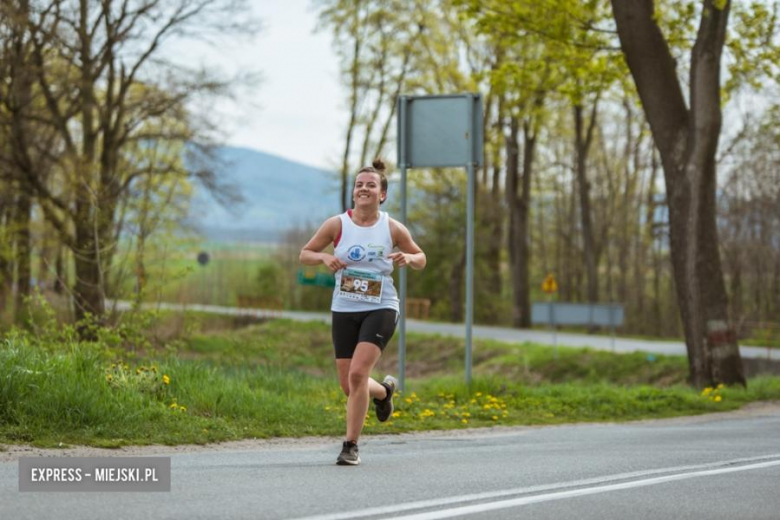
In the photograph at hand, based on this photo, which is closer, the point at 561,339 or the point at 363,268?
the point at 363,268

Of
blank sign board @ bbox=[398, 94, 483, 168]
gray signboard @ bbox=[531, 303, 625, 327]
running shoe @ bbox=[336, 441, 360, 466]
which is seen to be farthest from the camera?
gray signboard @ bbox=[531, 303, 625, 327]

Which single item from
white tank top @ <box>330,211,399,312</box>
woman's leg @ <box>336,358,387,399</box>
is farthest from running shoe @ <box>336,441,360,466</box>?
white tank top @ <box>330,211,399,312</box>

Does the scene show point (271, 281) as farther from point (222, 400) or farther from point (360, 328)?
point (360, 328)

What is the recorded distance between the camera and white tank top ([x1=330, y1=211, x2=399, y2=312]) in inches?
313

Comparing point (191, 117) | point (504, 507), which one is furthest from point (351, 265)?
point (191, 117)

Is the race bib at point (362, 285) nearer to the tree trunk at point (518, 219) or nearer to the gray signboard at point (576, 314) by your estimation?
the gray signboard at point (576, 314)

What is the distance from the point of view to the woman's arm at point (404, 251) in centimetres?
791

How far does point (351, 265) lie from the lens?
7969 millimetres

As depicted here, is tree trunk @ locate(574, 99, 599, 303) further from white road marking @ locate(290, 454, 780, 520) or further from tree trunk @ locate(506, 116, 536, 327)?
white road marking @ locate(290, 454, 780, 520)

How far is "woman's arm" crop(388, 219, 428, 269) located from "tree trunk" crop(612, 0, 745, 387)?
9624mm

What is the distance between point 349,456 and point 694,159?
33.9 ft

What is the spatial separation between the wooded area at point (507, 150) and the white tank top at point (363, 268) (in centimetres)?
675

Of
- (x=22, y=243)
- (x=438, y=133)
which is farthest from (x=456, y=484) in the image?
(x=22, y=243)

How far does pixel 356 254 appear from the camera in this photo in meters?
7.96
